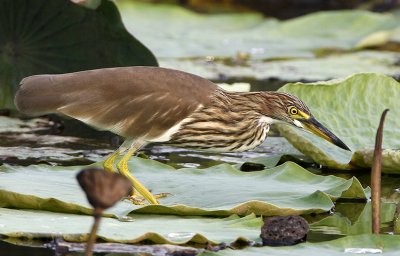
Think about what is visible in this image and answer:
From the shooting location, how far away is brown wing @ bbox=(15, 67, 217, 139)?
537 cm

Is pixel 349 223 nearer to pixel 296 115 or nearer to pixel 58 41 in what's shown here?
pixel 296 115

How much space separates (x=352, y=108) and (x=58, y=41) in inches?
86.2

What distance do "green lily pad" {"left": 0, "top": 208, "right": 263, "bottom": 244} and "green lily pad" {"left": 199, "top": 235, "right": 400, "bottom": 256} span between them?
0.21m

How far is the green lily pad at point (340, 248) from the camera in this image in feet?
13.6

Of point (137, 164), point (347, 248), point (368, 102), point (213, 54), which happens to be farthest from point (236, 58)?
point (347, 248)

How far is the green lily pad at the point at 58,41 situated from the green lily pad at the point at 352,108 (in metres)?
1.35

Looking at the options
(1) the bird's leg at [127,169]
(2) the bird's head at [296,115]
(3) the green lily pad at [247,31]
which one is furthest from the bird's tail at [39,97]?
(3) the green lily pad at [247,31]

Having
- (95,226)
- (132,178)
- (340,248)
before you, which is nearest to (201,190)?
(132,178)

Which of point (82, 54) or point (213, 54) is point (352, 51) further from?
point (82, 54)

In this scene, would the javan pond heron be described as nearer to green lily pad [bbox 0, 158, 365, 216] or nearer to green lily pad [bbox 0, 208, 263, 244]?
green lily pad [bbox 0, 158, 365, 216]

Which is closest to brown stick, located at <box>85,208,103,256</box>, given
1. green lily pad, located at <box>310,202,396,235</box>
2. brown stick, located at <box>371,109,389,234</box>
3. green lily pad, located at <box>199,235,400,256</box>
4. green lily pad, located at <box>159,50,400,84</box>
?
green lily pad, located at <box>199,235,400,256</box>

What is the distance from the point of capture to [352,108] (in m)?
6.64

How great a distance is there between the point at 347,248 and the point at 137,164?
1.95 m

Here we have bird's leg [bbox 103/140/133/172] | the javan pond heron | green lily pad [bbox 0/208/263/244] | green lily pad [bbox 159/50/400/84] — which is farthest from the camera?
green lily pad [bbox 159/50/400/84]
